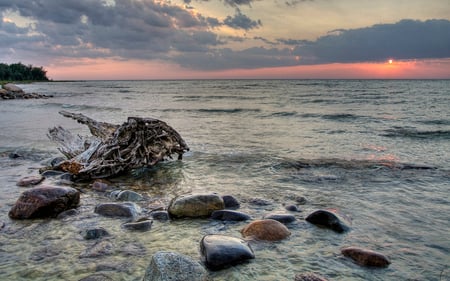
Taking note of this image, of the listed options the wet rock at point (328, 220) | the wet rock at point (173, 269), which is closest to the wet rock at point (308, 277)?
the wet rock at point (173, 269)

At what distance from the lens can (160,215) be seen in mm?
5434

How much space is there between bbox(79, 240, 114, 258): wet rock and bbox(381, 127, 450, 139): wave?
12.9m

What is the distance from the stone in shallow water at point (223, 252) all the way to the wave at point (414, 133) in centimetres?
1216

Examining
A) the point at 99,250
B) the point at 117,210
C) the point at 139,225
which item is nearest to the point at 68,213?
the point at 117,210

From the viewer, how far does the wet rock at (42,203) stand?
5344 millimetres

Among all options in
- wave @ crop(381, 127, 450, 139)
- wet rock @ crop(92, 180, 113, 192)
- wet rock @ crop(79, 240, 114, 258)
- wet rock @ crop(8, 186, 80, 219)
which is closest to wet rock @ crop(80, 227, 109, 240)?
wet rock @ crop(79, 240, 114, 258)

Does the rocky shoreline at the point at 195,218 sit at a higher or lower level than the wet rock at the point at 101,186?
higher

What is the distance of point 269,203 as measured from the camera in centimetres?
614

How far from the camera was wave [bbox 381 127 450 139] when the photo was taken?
14289 millimetres

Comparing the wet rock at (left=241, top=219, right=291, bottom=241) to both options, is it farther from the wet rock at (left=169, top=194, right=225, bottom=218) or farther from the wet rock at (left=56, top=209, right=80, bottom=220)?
the wet rock at (left=56, top=209, right=80, bottom=220)

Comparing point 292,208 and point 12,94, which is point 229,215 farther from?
point 12,94

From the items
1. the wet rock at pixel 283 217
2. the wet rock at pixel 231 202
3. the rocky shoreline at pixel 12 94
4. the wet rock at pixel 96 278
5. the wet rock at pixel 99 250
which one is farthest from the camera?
the rocky shoreline at pixel 12 94

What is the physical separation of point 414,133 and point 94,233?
14.5 metres

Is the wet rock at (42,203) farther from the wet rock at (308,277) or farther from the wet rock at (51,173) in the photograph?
the wet rock at (308,277)
